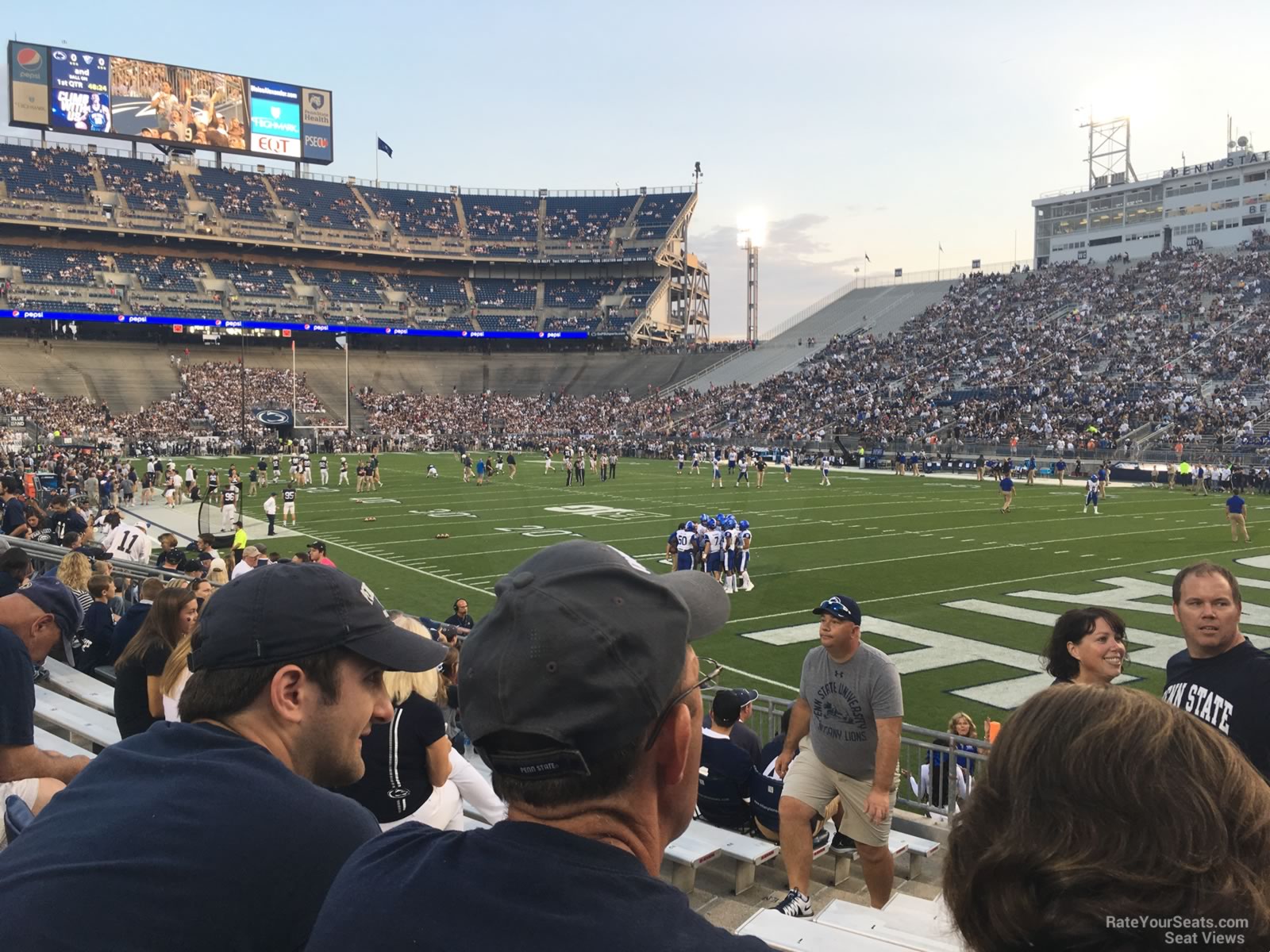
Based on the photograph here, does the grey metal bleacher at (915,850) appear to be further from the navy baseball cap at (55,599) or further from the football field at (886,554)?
the football field at (886,554)

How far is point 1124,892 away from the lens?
1.23 m

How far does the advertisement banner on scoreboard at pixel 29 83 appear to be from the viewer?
62.6 m

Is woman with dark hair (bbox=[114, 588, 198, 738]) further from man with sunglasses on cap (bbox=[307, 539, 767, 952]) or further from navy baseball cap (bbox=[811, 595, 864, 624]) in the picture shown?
man with sunglasses on cap (bbox=[307, 539, 767, 952])

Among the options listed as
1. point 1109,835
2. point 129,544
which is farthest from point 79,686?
point 129,544

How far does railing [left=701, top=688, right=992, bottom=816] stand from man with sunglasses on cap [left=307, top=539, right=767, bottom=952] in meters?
3.88

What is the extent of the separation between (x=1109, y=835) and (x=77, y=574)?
8.01 metres

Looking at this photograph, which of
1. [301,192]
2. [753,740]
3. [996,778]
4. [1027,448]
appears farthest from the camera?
[301,192]

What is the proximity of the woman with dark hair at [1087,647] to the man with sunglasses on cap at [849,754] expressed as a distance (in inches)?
30.2

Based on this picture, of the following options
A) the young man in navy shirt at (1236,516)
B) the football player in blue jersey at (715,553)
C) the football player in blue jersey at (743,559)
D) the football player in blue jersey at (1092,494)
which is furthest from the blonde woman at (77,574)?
the football player in blue jersey at (1092,494)

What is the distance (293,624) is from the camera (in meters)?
2.16

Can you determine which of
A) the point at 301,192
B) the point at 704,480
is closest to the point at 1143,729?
the point at 704,480

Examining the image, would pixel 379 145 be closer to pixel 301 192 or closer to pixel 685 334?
pixel 301 192

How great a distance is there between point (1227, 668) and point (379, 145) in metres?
82.6

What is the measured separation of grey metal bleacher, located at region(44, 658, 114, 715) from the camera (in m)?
5.82
